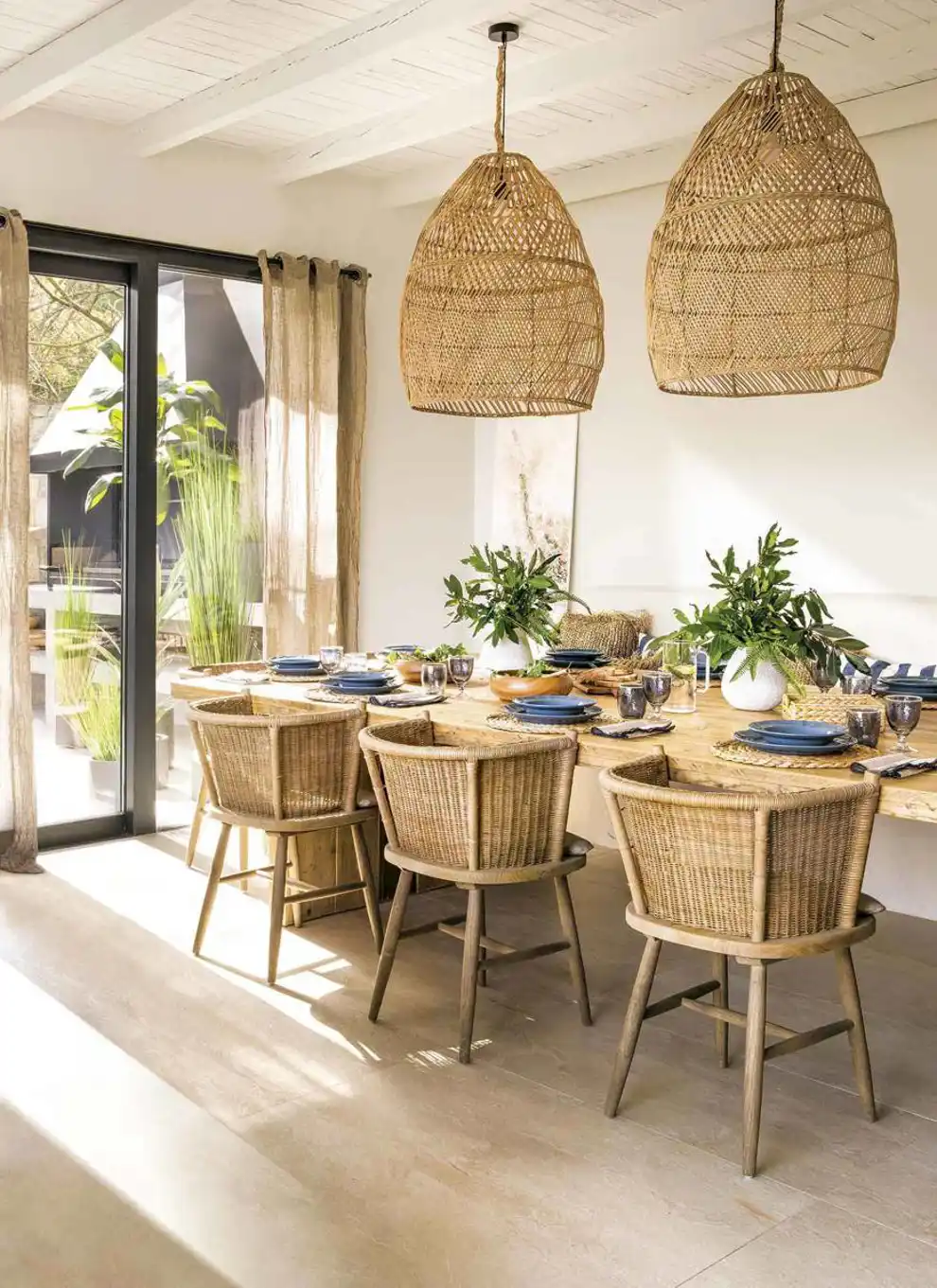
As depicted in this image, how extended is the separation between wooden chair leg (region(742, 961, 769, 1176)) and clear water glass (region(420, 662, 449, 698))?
1.49 m

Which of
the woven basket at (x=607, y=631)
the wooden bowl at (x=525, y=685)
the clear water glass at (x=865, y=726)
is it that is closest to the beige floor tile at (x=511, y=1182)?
the clear water glass at (x=865, y=726)

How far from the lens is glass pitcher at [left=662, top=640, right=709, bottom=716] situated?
3.66 metres

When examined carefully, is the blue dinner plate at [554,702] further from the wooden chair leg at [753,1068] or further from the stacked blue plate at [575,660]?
the wooden chair leg at [753,1068]

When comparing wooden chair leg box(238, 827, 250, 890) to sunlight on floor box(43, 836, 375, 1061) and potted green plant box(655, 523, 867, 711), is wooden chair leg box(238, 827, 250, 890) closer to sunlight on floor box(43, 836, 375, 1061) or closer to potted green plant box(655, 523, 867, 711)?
sunlight on floor box(43, 836, 375, 1061)

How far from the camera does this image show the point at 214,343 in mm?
5543

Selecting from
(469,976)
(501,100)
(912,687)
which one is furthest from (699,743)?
(501,100)

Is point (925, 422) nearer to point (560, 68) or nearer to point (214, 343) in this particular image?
point (560, 68)

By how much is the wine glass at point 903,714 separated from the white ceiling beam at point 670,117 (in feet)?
7.86

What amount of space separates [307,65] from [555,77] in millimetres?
829

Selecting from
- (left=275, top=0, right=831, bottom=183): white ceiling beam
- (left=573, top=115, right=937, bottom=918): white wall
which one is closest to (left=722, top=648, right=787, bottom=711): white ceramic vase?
(left=573, top=115, right=937, bottom=918): white wall

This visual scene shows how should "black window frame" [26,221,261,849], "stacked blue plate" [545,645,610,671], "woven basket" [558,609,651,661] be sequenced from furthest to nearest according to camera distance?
"woven basket" [558,609,651,661] < "black window frame" [26,221,261,849] < "stacked blue plate" [545,645,610,671]

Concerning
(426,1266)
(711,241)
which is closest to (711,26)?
(711,241)

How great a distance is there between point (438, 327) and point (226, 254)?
1869mm

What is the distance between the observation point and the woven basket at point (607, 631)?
5520mm
